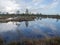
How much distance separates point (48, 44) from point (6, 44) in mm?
5610

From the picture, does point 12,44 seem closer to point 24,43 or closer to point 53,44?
point 24,43

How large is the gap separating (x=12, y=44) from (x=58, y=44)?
591 cm

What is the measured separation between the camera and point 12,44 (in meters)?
18.4

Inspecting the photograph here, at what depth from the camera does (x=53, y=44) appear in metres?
18.0

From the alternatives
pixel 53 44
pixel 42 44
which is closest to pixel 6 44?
pixel 42 44

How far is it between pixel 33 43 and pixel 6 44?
11.9 feet

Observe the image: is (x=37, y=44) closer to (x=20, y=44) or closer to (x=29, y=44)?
(x=29, y=44)

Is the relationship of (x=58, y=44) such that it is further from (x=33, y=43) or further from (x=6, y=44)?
(x=6, y=44)

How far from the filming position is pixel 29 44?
18.6 m

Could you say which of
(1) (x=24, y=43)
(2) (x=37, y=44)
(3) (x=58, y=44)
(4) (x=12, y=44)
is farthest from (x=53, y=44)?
(4) (x=12, y=44)

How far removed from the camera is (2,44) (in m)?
18.9

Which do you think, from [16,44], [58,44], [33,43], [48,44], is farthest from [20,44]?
[58,44]

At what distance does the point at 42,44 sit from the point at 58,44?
2061 millimetres

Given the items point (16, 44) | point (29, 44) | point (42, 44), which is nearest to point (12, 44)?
point (16, 44)
